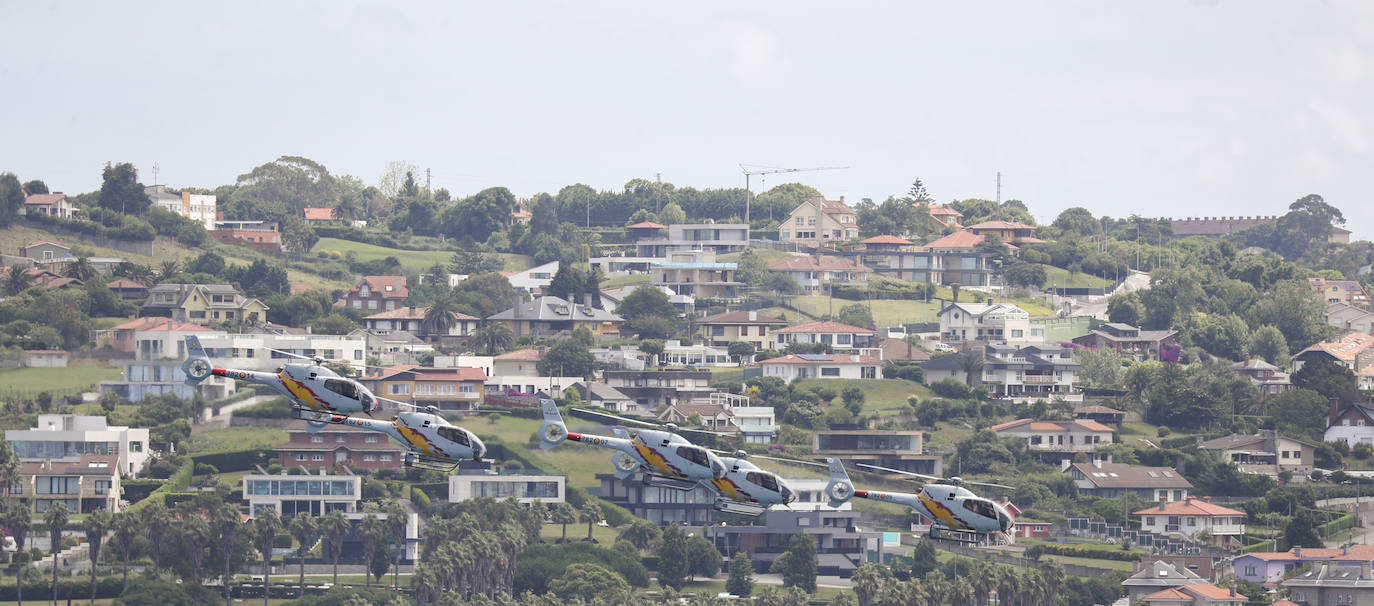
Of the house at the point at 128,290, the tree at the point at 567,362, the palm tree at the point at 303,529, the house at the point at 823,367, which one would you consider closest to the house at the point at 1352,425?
the house at the point at 823,367

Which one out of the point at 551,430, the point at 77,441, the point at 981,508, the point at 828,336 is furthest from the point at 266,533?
the point at 828,336

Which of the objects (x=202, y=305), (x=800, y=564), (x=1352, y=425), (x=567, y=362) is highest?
(x=202, y=305)

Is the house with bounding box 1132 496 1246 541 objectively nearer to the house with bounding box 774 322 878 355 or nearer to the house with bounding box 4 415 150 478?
the house with bounding box 774 322 878 355

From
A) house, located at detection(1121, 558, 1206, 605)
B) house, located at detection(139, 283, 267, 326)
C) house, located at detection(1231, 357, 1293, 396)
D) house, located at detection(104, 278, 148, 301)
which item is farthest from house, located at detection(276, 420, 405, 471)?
house, located at detection(1231, 357, 1293, 396)

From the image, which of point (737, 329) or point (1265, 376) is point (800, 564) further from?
point (1265, 376)

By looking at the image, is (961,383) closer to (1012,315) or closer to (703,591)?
(1012,315)

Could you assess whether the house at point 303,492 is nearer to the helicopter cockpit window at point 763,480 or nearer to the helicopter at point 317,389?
the helicopter at point 317,389

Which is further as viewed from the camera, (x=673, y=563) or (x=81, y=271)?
(x=81, y=271)
